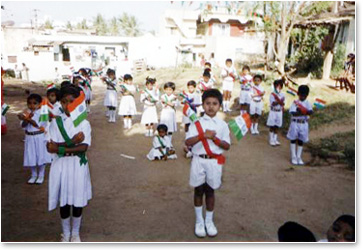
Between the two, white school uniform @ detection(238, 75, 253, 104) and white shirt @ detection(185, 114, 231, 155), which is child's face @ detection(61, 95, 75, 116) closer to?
white shirt @ detection(185, 114, 231, 155)

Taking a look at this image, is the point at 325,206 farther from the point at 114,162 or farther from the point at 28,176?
the point at 28,176

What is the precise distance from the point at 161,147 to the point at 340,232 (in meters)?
3.75

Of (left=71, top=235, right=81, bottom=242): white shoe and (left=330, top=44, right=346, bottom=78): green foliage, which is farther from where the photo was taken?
(left=330, top=44, right=346, bottom=78): green foliage

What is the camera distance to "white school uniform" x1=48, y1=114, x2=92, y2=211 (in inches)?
111

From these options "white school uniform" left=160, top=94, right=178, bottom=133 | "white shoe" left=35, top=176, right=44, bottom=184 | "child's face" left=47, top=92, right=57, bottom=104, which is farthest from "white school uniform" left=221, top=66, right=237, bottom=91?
"white shoe" left=35, top=176, right=44, bottom=184

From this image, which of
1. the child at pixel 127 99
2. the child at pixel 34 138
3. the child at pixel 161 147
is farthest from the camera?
the child at pixel 127 99

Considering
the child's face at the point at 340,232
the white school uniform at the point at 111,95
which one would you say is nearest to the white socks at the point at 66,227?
the child's face at the point at 340,232

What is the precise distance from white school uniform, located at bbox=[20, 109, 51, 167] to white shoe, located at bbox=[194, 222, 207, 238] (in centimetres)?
244

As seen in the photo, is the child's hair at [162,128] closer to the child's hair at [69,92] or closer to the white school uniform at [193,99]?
the white school uniform at [193,99]

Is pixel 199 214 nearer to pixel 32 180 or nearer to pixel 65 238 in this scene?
pixel 65 238

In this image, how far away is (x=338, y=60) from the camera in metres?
12.5

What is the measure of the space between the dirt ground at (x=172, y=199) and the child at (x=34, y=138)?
0.31 m

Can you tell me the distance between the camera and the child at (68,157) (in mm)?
2783

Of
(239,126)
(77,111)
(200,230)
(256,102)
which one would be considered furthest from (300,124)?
(77,111)
